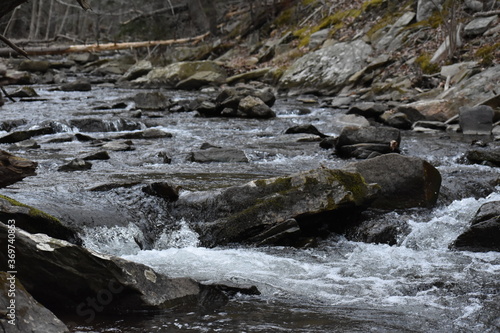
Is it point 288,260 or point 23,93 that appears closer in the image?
point 288,260

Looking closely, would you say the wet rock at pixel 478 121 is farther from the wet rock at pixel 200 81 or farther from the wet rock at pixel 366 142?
the wet rock at pixel 200 81

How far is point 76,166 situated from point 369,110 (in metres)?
7.72

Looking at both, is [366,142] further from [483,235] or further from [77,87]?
[77,87]

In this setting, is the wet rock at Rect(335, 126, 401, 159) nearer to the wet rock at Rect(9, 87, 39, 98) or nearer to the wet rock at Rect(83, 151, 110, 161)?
the wet rock at Rect(83, 151, 110, 161)

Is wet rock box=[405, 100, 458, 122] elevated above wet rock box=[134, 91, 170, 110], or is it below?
above

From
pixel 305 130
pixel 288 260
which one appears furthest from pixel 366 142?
pixel 288 260

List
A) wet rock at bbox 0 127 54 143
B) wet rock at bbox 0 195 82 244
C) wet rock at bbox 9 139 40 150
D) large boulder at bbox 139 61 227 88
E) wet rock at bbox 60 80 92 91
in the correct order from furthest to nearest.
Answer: large boulder at bbox 139 61 227 88 → wet rock at bbox 60 80 92 91 → wet rock at bbox 0 127 54 143 → wet rock at bbox 9 139 40 150 → wet rock at bbox 0 195 82 244

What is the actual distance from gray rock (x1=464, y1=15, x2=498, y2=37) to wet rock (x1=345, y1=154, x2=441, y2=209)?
35.8ft

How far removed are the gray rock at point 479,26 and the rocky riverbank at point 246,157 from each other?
0.19ft

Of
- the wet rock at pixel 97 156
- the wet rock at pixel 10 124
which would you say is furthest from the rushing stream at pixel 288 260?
the wet rock at pixel 10 124

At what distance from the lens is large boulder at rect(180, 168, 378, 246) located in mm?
6402

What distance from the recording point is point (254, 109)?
15.5 meters

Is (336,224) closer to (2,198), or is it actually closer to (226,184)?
(226,184)

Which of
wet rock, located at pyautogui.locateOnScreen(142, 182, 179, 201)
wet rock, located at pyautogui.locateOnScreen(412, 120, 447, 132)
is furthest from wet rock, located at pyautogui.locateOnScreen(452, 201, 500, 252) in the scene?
wet rock, located at pyautogui.locateOnScreen(412, 120, 447, 132)
